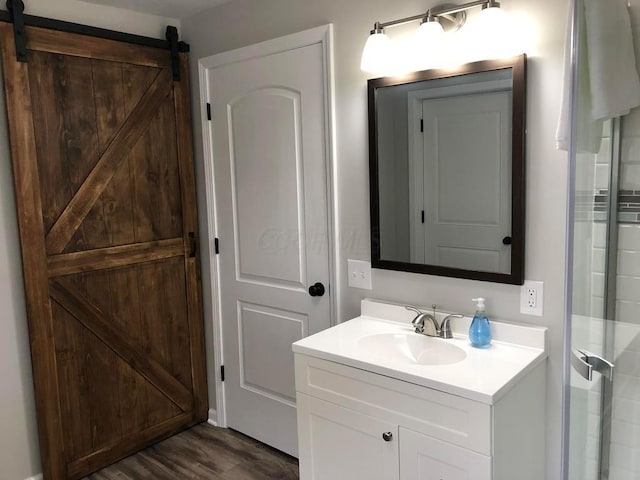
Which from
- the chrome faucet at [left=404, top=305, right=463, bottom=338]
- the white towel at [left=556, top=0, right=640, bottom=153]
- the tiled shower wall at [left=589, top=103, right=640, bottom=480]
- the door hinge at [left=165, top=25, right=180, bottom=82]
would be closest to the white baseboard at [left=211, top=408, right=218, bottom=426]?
the chrome faucet at [left=404, top=305, right=463, bottom=338]

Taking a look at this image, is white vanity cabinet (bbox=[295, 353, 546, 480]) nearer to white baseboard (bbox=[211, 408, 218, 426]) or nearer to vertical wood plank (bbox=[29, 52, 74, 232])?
white baseboard (bbox=[211, 408, 218, 426])

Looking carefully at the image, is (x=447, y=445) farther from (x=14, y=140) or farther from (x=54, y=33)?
(x=54, y=33)

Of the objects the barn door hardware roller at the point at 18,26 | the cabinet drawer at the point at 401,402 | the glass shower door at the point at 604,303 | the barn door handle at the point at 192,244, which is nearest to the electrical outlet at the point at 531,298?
the glass shower door at the point at 604,303

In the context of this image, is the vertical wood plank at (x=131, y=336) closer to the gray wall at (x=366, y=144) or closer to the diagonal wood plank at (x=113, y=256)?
the diagonal wood plank at (x=113, y=256)

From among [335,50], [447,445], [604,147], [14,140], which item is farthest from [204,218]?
[604,147]

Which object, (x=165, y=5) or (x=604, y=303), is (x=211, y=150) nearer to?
(x=165, y=5)

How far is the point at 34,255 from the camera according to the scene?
252cm

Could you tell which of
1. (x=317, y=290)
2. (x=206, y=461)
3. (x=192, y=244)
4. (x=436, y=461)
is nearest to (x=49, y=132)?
(x=192, y=244)

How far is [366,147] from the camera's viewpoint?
7.79ft

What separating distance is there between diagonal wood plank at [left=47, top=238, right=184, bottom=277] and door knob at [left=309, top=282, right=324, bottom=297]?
907mm

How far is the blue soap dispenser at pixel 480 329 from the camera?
Answer: 2.01 metres

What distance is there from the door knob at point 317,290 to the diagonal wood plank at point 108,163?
3.88ft

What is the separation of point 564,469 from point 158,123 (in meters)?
2.48

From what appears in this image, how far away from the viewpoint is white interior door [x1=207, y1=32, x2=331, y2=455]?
8.53 ft
